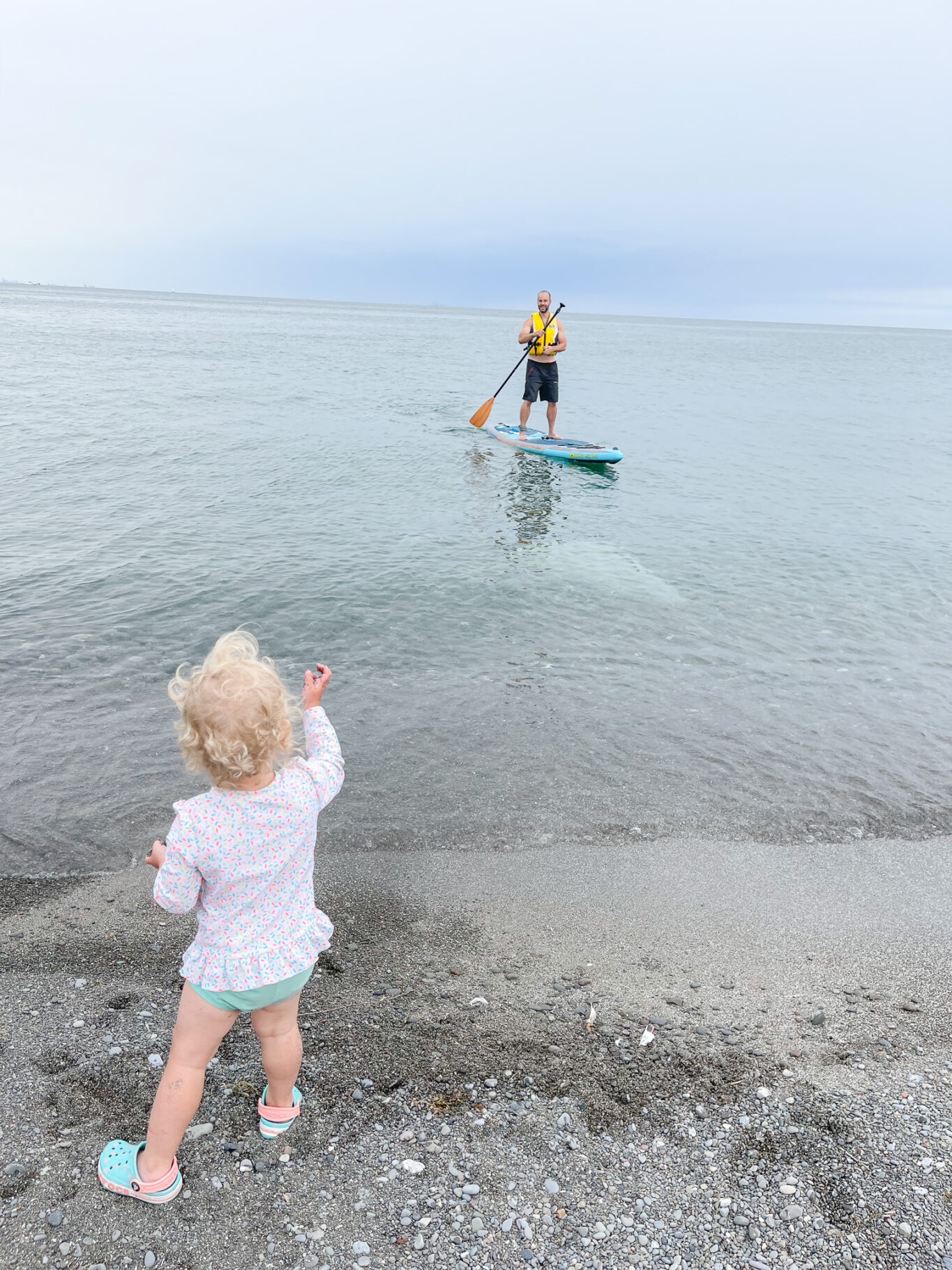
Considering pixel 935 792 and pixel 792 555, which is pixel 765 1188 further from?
pixel 792 555

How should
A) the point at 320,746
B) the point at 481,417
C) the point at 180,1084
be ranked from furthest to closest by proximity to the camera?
the point at 481,417
the point at 320,746
the point at 180,1084

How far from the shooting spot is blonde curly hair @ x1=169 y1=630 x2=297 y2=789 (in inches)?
101

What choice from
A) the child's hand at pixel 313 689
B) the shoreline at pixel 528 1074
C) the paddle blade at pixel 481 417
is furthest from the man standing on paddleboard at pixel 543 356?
the child's hand at pixel 313 689

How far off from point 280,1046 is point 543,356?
19.1 meters

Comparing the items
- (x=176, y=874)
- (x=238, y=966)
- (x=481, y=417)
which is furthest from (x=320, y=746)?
(x=481, y=417)

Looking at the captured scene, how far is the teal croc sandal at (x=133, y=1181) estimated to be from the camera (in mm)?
2838

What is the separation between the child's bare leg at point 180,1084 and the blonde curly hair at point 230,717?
881mm

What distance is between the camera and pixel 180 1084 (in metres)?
2.83

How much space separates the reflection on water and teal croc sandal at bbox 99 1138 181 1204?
11.1 meters

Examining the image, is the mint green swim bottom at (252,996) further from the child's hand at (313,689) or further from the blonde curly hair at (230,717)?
the child's hand at (313,689)

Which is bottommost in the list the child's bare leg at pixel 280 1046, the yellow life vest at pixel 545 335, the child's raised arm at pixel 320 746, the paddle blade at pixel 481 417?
the child's bare leg at pixel 280 1046

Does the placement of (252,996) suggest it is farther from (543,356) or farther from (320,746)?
(543,356)

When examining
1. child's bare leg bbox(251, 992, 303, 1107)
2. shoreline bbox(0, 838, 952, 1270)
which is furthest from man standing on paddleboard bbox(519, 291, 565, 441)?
child's bare leg bbox(251, 992, 303, 1107)

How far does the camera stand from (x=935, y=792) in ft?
21.6
